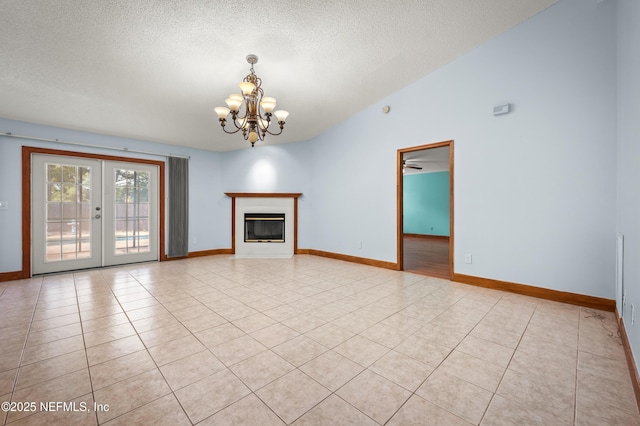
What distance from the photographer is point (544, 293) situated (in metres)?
3.07

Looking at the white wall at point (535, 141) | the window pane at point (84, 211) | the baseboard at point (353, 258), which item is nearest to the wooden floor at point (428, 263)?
the baseboard at point (353, 258)

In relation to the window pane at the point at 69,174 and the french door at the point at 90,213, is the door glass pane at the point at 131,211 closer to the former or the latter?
the french door at the point at 90,213

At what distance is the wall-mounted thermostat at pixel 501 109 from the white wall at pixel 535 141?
8cm

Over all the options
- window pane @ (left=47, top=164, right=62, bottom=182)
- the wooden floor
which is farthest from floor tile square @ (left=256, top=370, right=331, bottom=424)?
window pane @ (left=47, top=164, right=62, bottom=182)

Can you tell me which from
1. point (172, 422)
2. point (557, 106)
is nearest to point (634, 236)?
point (557, 106)

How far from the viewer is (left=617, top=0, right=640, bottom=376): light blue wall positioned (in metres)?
1.68

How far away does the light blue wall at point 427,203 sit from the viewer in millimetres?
9594

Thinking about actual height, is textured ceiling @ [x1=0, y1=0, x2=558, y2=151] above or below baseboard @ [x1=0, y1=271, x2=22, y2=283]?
above

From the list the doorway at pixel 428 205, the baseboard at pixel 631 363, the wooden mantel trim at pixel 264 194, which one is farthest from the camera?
the doorway at pixel 428 205

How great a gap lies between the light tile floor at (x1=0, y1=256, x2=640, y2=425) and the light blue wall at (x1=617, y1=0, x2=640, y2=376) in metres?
0.53

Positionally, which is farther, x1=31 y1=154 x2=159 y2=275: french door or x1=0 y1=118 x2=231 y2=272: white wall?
x1=31 y1=154 x2=159 y2=275: french door

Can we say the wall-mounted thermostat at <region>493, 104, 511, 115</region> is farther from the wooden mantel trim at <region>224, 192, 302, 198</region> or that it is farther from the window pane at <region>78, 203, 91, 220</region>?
the window pane at <region>78, 203, 91, 220</region>

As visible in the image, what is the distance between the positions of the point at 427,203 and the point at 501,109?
23.0ft

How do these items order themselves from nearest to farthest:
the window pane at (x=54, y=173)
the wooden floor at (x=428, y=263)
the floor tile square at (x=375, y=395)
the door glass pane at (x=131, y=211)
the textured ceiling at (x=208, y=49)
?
the floor tile square at (x=375, y=395) → the textured ceiling at (x=208, y=49) → the wooden floor at (x=428, y=263) → the window pane at (x=54, y=173) → the door glass pane at (x=131, y=211)
